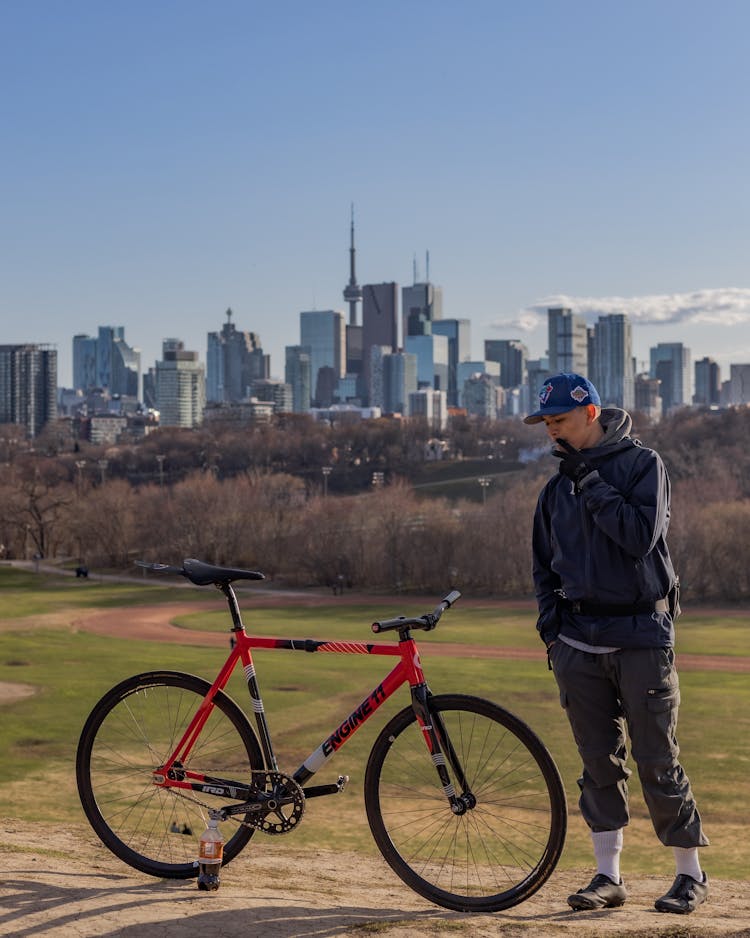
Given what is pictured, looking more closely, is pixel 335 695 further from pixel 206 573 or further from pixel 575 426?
pixel 575 426

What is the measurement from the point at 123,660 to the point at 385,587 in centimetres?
2895

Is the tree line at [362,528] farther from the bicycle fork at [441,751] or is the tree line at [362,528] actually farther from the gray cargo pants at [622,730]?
the bicycle fork at [441,751]

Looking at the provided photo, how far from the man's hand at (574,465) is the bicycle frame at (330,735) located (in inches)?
36.3

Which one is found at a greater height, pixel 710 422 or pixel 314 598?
pixel 710 422

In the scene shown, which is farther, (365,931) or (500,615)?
(500,615)

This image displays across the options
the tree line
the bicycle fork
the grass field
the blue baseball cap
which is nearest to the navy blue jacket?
the blue baseball cap

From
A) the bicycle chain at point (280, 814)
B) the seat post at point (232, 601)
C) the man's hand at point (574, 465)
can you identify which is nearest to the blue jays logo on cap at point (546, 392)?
the man's hand at point (574, 465)

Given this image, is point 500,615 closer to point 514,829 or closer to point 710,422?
point 514,829

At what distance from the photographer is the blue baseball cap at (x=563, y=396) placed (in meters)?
4.87

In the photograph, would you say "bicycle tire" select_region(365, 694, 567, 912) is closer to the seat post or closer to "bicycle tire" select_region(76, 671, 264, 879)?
"bicycle tire" select_region(76, 671, 264, 879)

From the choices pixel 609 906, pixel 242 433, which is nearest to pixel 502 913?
pixel 609 906

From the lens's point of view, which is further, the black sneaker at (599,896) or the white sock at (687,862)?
the white sock at (687,862)

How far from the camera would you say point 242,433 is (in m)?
145

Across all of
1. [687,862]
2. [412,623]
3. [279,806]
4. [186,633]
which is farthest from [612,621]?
[186,633]
